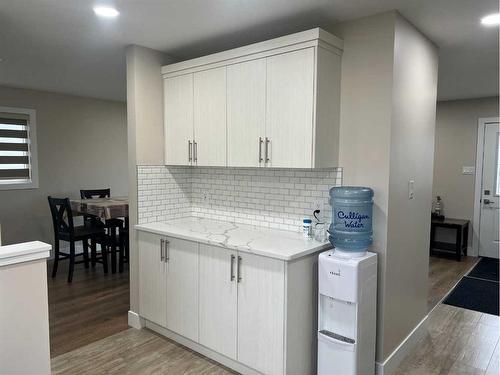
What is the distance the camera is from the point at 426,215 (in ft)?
10.2

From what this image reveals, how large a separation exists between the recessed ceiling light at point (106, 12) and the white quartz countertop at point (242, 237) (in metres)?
1.59

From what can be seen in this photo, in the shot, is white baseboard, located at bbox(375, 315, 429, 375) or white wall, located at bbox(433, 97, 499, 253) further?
white wall, located at bbox(433, 97, 499, 253)

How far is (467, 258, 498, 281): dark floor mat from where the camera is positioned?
4.85m

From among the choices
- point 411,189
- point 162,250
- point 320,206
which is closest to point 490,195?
point 411,189

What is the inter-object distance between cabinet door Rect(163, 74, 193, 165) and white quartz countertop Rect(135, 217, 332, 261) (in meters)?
0.57

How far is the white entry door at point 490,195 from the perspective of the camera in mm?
5516

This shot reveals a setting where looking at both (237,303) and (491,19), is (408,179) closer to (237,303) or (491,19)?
(491,19)

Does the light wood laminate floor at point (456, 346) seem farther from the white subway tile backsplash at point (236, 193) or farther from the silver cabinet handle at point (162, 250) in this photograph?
the silver cabinet handle at point (162, 250)

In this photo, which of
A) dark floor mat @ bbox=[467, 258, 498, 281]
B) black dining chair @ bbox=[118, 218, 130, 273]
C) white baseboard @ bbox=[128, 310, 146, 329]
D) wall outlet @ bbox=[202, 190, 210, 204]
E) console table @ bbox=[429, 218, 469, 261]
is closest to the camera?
white baseboard @ bbox=[128, 310, 146, 329]

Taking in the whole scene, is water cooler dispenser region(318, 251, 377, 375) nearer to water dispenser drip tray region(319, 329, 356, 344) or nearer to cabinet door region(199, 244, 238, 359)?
water dispenser drip tray region(319, 329, 356, 344)

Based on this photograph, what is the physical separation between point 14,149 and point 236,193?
370cm

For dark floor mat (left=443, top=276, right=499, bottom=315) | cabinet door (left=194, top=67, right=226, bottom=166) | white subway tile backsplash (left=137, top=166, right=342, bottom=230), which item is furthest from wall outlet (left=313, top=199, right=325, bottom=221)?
dark floor mat (left=443, top=276, right=499, bottom=315)

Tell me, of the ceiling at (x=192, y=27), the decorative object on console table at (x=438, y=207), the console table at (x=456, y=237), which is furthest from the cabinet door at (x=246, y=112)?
the decorative object on console table at (x=438, y=207)

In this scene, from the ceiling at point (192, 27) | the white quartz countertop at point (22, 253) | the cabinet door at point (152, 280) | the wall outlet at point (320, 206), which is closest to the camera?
the white quartz countertop at point (22, 253)
